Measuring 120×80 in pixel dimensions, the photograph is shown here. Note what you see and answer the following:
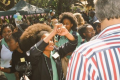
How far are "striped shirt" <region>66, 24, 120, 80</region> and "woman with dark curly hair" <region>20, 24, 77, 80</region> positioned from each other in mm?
1259

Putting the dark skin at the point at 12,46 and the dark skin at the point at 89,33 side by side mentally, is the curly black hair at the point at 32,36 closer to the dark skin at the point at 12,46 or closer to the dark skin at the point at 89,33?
the dark skin at the point at 12,46

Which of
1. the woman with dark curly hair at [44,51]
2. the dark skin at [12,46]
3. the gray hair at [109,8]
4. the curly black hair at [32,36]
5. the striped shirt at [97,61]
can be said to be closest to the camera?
the striped shirt at [97,61]

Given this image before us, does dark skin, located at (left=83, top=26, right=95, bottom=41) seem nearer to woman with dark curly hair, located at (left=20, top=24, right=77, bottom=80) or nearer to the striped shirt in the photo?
woman with dark curly hair, located at (left=20, top=24, right=77, bottom=80)

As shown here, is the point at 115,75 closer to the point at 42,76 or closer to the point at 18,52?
the point at 42,76

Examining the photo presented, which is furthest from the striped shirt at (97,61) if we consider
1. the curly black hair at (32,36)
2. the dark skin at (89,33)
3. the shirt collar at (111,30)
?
the dark skin at (89,33)

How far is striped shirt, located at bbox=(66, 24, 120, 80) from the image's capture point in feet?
2.59

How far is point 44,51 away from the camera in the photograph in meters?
2.21

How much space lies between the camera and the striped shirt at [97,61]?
2.59 feet

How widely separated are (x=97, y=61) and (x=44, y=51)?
1.46 m

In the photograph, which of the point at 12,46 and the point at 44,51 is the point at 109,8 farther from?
the point at 12,46

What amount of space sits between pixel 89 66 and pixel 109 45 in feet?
0.51

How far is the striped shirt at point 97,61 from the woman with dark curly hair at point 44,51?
49.6 inches

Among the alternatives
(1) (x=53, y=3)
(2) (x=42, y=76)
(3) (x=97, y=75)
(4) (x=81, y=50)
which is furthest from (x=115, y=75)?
(1) (x=53, y=3)

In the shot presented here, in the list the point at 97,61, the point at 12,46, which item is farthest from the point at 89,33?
the point at 97,61
